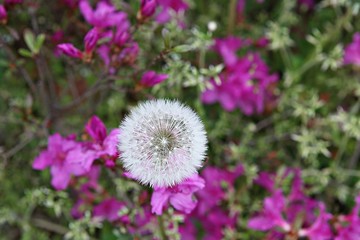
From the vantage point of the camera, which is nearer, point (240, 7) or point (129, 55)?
point (129, 55)

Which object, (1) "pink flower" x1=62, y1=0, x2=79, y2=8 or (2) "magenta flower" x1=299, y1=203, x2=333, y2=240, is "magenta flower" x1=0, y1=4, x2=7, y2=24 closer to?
(1) "pink flower" x1=62, y1=0, x2=79, y2=8

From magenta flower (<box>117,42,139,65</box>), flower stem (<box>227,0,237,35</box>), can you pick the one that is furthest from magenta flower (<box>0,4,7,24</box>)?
flower stem (<box>227,0,237,35</box>)

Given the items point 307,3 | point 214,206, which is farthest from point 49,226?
point 307,3

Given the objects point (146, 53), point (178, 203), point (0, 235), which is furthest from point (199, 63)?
point (0, 235)

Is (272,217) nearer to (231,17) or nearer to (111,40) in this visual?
(111,40)

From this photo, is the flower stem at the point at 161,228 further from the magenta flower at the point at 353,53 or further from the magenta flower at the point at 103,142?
the magenta flower at the point at 353,53

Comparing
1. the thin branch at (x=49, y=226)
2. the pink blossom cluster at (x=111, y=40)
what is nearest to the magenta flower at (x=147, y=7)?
the pink blossom cluster at (x=111, y=40)

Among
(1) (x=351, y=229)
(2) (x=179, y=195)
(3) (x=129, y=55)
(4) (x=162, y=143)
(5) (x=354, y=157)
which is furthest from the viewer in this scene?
(5) (x=354, y=157)

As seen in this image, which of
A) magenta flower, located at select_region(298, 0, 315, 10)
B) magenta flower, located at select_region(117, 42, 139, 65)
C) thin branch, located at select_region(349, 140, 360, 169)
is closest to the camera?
magenta flower, located at select_region(117, 42, 139, 65)
